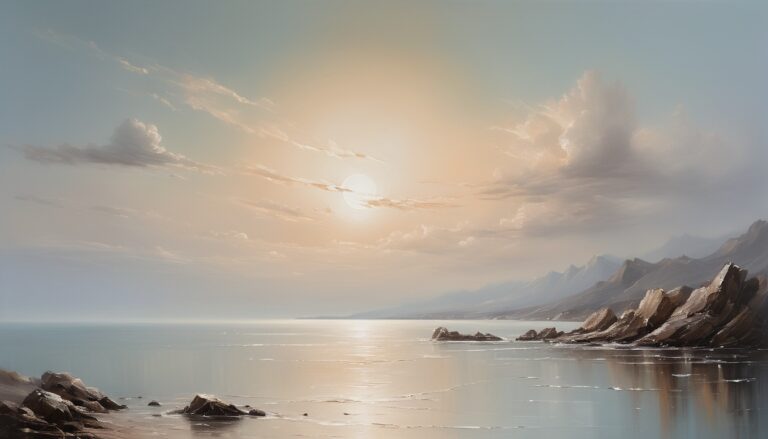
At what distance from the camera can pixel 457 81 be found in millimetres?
19734

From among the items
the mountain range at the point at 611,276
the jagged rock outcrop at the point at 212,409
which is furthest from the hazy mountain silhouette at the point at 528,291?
the jagged rock outcrop at the point at 212,409

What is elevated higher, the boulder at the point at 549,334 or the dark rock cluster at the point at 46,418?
the boulder at the point at 549,334

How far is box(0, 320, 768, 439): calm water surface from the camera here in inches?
531

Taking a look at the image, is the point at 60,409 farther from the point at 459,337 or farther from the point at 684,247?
the point at 459,337

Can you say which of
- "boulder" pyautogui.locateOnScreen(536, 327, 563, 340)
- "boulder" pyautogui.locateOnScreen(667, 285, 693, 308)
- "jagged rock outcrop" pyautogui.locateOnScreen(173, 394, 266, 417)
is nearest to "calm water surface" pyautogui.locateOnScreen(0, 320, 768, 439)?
"jagged rock outcrop" pyautogui.locateOnScreen(173, 394, 266, 417)

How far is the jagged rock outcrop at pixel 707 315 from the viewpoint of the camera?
114 ft

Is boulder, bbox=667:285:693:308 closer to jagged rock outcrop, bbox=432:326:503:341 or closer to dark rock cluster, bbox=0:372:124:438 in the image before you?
jagged rock outcrop, bbox=432:326:503:341

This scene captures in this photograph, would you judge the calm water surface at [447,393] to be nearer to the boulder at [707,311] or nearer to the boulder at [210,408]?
the boulder at [210,408]

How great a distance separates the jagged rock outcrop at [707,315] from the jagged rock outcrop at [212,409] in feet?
91.7

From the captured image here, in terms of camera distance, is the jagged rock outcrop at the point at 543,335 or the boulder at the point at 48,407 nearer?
the boulder at the point at 48,407

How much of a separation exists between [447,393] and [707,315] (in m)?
23.8

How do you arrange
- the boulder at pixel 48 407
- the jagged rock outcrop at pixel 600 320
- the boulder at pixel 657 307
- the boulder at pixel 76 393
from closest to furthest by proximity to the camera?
1. the boulder at pixel 48 407
2. the boulder at pixel 76 393
3. the boulder at pixel 657 307
4. the jagged rock outcrop at pixel 600 320

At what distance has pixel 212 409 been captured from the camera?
48.7 ft

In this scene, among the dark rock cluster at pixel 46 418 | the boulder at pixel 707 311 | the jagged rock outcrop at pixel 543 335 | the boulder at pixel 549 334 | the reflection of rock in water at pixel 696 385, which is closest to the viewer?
the dark rock cluster at pixel 46 418
